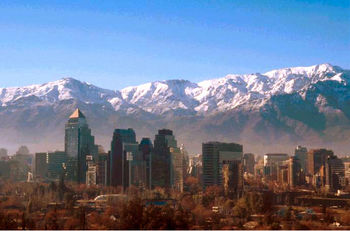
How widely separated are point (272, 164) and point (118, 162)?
18.3 meters

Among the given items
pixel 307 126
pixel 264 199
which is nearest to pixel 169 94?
pixel 307 126

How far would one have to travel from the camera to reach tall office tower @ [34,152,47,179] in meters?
51.1

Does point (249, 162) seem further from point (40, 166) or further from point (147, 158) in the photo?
point (40, 166)

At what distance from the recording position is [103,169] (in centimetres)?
4744

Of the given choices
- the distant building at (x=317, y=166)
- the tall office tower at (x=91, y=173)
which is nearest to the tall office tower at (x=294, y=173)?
the distant building at (x=317, y=166)

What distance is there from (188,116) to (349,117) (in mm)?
24598

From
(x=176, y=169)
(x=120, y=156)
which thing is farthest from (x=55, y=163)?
(x=176, y=169)

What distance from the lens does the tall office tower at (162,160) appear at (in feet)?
148

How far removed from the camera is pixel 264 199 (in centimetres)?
3234

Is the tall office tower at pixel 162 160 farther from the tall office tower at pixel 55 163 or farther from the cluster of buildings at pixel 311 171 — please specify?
the cluster of buildings at pixel 311 171

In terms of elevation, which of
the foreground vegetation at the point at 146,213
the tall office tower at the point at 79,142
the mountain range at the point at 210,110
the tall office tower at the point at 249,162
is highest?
the mountain range at the point at 210,110

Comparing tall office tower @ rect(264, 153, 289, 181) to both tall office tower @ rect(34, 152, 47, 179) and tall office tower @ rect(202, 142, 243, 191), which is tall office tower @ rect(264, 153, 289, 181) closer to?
tall office tower @ rect(202, 142, 243, 191)

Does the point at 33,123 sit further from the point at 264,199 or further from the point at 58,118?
the point at 264,199

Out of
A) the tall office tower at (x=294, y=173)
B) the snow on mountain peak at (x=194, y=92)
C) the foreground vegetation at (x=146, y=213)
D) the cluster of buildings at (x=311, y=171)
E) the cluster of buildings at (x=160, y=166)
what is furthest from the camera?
the snow on mountain peak at (x=194, y=92)
